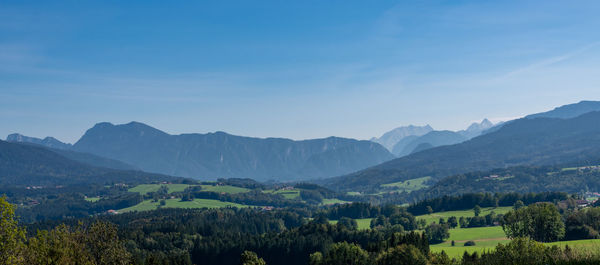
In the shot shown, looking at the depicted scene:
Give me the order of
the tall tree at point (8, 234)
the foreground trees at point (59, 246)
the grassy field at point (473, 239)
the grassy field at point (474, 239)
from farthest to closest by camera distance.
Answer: the grassy field at point (473, 239), the grassy field at point (474, 239), the foreground trees at point (59, 246), the tall tree at point (8, 234)

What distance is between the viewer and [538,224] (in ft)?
395

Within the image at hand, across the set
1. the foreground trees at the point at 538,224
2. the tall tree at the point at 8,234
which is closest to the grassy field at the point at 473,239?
the foreground trees at the point at 538,224

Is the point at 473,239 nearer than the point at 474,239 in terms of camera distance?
No

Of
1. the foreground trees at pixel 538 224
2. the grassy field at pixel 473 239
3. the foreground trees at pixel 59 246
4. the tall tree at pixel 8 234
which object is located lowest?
the grassy field at pixel 473 239

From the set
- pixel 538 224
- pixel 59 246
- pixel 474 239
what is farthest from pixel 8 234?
pixel 474 239

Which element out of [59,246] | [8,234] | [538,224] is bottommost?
[538,224]

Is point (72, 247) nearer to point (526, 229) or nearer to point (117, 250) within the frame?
point (117, 250)

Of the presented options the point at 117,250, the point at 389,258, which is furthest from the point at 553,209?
the point at 117,250

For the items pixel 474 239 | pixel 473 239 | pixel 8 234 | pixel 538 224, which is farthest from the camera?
pixel 473 239

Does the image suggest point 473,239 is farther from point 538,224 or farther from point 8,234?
point 8,234

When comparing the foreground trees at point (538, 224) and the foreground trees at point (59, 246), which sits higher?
the foreground trees at point (59, 246)

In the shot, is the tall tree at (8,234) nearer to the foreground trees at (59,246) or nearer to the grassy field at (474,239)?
the foreground trees at (59,246)

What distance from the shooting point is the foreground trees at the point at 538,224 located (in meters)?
119

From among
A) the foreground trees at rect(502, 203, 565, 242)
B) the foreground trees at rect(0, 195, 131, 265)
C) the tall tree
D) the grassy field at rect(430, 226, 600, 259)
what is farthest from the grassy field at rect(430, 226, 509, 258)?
the tall tree
